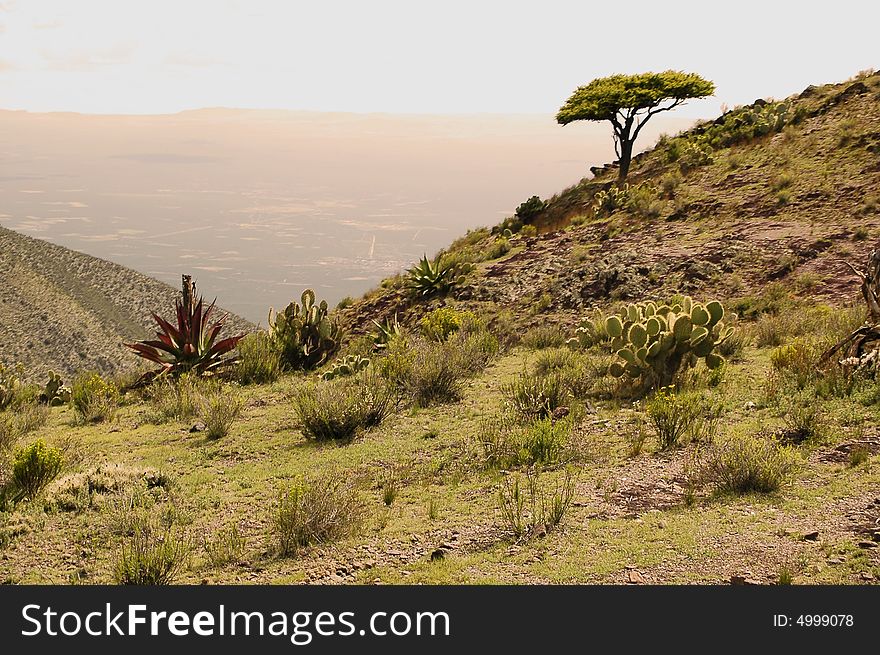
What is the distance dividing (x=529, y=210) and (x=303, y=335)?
1872 cm

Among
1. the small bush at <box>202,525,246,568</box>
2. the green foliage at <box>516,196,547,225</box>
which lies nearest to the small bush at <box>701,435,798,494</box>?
the small bush at <box>202,525,246,568</box>

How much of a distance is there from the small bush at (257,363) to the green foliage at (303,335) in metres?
0.44

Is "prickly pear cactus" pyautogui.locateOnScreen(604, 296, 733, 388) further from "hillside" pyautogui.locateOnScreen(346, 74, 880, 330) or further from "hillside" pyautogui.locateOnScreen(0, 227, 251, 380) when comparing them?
"hillside" pyautogui.locateOnScreen(0, 227, 251, 380)

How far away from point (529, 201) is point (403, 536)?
2787 cm

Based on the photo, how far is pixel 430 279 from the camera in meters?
21.6

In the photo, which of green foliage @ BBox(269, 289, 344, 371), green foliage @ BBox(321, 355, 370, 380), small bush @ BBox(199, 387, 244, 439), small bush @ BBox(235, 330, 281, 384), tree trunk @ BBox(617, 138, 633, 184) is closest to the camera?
small bush @ BBox(199, 387, 244, 439)

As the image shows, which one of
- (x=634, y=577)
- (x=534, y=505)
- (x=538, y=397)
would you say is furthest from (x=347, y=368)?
(x=634, y=577)

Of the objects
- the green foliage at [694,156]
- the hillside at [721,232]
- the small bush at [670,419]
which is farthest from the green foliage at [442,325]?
the green foliage at [694,156]

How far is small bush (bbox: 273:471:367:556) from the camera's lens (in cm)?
593

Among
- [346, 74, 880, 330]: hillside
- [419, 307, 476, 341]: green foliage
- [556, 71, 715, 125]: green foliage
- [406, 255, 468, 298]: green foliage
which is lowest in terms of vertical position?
[419, 307, 476, 341]: green foliage

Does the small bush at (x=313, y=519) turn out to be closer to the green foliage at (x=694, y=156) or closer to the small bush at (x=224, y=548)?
the small bush at (x=224, y=548)

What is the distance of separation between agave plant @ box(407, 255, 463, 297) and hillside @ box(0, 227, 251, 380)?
11.4 meters

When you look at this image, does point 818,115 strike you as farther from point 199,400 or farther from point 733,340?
point 199,400

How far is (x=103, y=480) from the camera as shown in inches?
301
